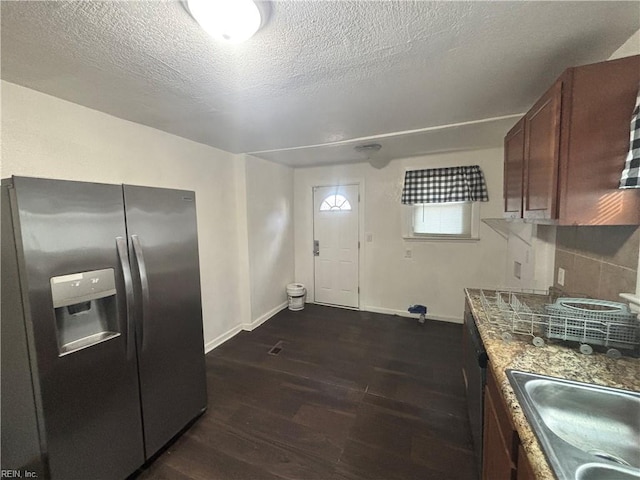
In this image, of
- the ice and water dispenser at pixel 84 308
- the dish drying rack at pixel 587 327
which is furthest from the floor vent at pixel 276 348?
the dish drying rack at pixel 587 327

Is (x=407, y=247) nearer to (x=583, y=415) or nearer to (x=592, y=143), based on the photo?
(x=592, y=143)

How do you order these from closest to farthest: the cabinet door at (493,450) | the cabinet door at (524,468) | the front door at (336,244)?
the cabinet door at (524,468), the cabinet door at (493,450), the front door at (336,244)

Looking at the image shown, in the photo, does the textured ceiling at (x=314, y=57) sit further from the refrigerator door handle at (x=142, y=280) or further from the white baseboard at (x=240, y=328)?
the white baseboard at (x=240, y=328)

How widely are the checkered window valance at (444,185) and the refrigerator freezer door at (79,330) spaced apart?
339 centimetres

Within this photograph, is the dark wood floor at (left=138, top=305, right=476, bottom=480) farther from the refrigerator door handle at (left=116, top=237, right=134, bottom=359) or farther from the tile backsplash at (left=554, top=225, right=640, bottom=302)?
the tile backsplash at (left=554, top=225, right=640, bottom=302)

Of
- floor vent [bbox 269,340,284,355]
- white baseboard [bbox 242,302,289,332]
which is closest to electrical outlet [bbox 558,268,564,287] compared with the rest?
floor vent [bbox 269,340,284,355]

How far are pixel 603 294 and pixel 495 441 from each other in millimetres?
1060

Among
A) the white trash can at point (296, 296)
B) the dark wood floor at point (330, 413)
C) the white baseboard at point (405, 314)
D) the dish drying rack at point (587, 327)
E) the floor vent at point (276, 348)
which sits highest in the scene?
the dish drying rack at point (587, 327)

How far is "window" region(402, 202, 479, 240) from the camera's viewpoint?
3.60 metres

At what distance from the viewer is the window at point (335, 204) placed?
431 cm

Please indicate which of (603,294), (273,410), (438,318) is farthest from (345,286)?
(603,294)

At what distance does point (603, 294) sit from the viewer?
4.80 feet

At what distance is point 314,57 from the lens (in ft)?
4.50

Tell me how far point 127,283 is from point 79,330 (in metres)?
0.31
